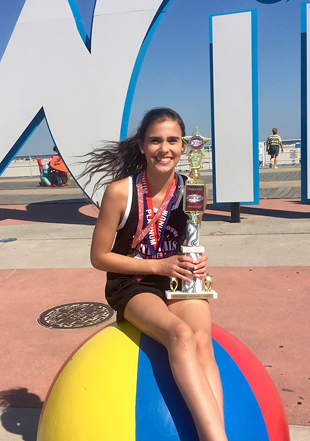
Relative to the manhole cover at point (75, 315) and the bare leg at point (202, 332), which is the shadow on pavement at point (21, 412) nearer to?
the manhole cover at point (75, 315)

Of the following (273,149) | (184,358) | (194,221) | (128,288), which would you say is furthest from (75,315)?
(273,149)

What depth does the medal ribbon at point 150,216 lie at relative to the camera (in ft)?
9.55

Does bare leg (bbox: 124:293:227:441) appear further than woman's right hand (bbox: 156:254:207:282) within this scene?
No

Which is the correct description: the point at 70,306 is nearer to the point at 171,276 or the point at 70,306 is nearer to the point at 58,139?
the point at 171,276

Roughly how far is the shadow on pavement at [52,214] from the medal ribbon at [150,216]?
7.72 meters

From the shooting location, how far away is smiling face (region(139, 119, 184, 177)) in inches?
114

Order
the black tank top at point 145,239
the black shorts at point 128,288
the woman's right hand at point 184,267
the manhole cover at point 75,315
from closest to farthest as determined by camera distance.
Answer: the woman's right hand at point 184,267
the black shorts at point 128,288
the black tank top at point 145,239
the manhole cover at point 75,315

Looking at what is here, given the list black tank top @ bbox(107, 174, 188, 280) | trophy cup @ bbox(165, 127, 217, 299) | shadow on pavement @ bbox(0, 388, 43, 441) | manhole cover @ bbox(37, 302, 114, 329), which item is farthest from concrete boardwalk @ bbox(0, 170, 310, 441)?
black tank top @ bbox(107, 174, 188, 280)

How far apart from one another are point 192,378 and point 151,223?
108 centimetres

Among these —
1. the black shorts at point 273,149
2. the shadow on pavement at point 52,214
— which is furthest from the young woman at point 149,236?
the black shorts at point 273,149

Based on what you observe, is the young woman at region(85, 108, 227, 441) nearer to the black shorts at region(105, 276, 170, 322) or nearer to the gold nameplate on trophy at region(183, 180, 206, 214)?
the black shorts at region(105, 276, 170, 322)

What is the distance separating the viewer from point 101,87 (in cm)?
954

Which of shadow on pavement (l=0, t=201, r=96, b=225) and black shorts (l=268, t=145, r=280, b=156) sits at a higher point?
black shorts (l=268, t=145, r=280, b=156)

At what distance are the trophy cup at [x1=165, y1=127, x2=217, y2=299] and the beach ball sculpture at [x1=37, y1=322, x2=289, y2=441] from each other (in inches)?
11.6
